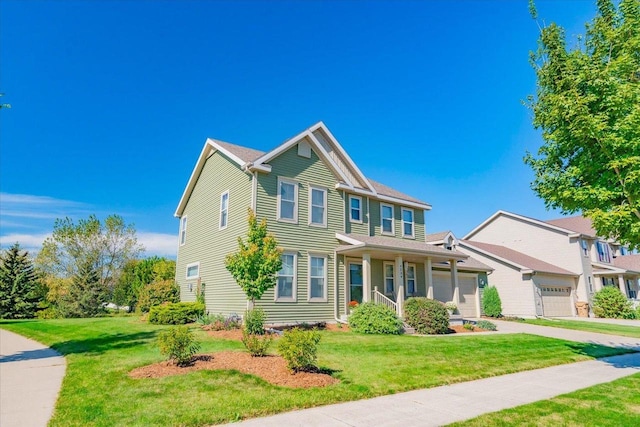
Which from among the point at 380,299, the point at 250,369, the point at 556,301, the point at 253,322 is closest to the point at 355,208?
the point at 380,299


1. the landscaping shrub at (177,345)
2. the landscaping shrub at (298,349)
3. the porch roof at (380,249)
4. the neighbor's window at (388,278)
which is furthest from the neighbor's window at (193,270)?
the landscaping shrub at (298,349)

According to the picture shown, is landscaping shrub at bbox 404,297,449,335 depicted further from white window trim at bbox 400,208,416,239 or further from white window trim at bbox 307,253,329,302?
white window trim at bbox 400,208,416,239

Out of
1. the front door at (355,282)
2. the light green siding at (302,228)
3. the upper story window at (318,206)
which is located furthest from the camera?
the front door at (355,282)

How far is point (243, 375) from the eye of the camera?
295 inches

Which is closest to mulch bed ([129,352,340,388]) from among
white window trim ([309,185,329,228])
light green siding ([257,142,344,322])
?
light green siding ([257,142,344,322])

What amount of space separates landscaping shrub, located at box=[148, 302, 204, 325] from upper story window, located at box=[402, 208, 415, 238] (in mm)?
11914

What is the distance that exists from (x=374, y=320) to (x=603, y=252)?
32.1 m

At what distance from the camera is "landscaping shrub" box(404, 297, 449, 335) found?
15906 mm

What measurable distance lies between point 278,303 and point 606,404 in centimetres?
1114

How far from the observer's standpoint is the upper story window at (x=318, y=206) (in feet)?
57.9

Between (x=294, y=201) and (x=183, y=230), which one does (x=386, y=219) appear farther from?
(x=183, y=230)

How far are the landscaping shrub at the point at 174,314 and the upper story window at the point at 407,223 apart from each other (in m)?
11.9

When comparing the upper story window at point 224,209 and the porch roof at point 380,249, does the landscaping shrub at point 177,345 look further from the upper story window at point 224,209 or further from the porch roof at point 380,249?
the upper story window at point 224,209

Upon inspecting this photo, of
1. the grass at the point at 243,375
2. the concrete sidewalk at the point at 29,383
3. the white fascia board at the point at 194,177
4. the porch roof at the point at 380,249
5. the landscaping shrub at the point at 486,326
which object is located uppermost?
the white fascia board at the point at 194,177
